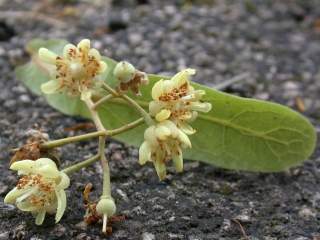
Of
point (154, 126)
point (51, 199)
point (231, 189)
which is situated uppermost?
point (154, 126)

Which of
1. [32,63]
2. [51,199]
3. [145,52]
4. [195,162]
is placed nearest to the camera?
[51,199]

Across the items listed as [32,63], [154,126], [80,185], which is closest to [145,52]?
[32,63]

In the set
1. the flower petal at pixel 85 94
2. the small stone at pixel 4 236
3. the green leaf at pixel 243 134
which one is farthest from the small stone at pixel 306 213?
the small stone at pixel 4 236

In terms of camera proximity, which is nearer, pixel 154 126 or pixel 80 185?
pixel 154 126

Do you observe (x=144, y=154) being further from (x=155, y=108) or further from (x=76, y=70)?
(x=76, y=70)

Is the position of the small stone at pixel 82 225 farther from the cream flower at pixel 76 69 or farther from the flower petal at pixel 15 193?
the cream flower at pixel 76 69

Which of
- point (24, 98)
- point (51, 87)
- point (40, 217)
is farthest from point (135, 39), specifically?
point (40, 217)

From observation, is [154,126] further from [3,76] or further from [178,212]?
[3,76]
